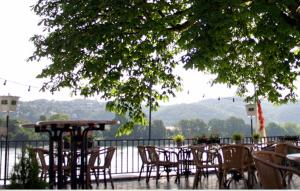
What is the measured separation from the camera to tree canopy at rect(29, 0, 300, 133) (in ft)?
21.4

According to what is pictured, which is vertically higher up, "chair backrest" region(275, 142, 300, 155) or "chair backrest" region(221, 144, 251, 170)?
"chair backrest" region(275, 142, 300, 155)

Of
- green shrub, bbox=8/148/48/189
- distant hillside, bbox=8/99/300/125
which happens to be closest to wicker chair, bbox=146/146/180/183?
green shrub, bbox=8/148/48/189

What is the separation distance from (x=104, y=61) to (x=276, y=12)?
134 inches

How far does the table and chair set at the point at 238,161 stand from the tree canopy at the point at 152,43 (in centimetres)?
147

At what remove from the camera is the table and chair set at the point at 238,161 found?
3568 millimetres

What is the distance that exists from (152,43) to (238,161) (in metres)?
3.40

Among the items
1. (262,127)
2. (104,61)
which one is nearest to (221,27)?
(104,61)

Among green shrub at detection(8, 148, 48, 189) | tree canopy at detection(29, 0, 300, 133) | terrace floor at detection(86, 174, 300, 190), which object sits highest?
tree canopy at detection(29, 0, 300, 133)

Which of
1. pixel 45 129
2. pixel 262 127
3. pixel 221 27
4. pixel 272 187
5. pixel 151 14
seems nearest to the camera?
pixel 272 187

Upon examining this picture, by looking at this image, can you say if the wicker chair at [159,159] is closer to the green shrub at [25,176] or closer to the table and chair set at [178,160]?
the table and chair set at [178,160]

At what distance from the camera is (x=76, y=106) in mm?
33344

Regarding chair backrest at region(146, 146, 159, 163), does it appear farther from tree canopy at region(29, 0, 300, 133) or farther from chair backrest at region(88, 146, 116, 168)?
tree canopy at region(29, 0, 300, 133)

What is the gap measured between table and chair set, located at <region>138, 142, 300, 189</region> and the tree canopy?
1.47m

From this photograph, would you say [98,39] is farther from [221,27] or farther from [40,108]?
[40,108]
